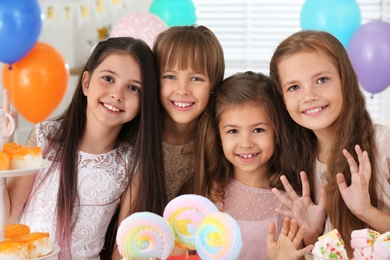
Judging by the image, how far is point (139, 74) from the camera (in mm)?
2104

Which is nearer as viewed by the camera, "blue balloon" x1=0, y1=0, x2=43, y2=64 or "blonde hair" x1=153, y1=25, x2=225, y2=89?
"blonde hair" x1=153, y1=25, x2=225, y2=89

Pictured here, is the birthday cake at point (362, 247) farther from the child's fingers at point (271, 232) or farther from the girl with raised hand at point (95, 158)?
the girl with raised hand at point (95, 158)

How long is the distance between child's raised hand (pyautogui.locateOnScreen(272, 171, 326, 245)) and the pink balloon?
1627 millimetres

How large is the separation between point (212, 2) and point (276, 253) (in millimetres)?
3670

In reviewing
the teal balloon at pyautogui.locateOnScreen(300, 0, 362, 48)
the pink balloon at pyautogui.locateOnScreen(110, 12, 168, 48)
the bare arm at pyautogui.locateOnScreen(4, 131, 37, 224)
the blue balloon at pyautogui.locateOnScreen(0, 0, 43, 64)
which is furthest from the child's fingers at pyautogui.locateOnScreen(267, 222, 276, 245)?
the teal balloon at pyautogui.locateOnScreen(300, 0, 362, 48)

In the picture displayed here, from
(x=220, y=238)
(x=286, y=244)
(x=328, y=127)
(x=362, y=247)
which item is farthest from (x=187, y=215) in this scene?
(x=328, y=127)

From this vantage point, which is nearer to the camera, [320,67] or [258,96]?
[320,67]

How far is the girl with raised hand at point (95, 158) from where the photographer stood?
2070mm

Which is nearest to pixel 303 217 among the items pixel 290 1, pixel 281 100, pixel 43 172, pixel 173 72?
pixel 281 100

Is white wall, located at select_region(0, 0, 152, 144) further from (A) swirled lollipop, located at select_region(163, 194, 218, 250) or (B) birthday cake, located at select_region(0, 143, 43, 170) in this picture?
(A) swirled lollipop, located at select_region(163, 194, 218, 250)

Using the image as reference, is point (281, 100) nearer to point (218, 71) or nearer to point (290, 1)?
point (218, 71)

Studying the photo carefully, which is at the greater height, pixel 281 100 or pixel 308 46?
pixel 308 46

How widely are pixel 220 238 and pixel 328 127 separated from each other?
966 millimetres

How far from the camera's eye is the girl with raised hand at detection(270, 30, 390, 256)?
1934 mm
